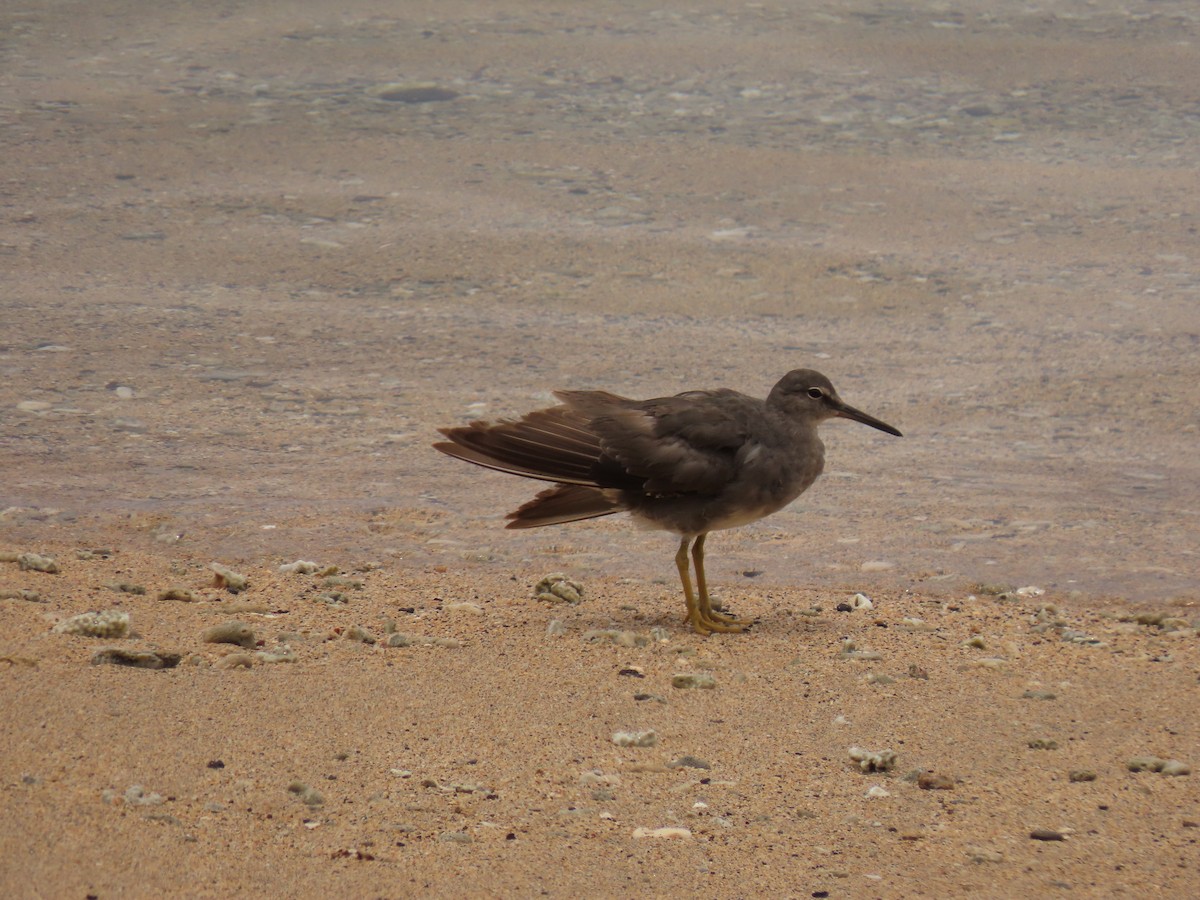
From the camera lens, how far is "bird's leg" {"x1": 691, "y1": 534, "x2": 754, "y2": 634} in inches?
240

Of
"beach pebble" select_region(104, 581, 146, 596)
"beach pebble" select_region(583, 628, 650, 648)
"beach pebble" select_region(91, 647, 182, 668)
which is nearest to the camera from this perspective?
"beach pebble" select_region(91, 647, 182, 668)

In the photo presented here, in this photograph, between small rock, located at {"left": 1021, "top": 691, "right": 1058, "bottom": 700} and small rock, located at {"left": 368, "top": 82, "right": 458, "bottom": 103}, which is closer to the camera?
small rock, located at {"left": 1021, "top": 691, "right": 1058, "bottom": 700}

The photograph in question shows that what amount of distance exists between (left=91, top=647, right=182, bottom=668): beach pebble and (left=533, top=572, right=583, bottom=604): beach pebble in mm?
1694

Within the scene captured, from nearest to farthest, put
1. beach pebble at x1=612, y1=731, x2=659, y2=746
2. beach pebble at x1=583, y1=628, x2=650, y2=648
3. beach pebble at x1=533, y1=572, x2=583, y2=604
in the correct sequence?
beach pebble at x1=612, y1=731, x2=659, y2=746, beach pebble at x1=583, y1=628, x2=650, y2=648, beach pebble at x1=533, y1=572, x2=583, y2=604

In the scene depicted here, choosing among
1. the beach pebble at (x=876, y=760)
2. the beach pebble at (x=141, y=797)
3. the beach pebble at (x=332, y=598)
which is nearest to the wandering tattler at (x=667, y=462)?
the beach pebble at (x=332, y=598)

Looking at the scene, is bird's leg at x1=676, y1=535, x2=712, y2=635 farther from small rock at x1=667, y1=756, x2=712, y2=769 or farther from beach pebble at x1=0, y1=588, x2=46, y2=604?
beach pebble at x1=0, y1=588, x2=46, y2=604

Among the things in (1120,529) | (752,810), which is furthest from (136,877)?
(1120,529)

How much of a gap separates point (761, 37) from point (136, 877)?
1380 centimetres

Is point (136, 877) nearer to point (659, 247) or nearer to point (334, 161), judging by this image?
point (659, 247)

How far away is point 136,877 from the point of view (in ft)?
12.9

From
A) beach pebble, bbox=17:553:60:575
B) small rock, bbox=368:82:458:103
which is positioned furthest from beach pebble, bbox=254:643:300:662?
small rock, bbox=368:82:458:103

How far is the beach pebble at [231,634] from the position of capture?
5469 mm

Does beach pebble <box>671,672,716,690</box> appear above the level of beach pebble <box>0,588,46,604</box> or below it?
below

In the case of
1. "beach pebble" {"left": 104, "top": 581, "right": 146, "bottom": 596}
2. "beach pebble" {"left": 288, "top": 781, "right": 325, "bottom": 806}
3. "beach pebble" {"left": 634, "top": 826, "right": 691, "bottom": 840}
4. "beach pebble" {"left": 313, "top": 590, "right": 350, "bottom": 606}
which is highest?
"beach pebble" {"left": 288, "top": 781, "right": 325, "bottom": 806}
